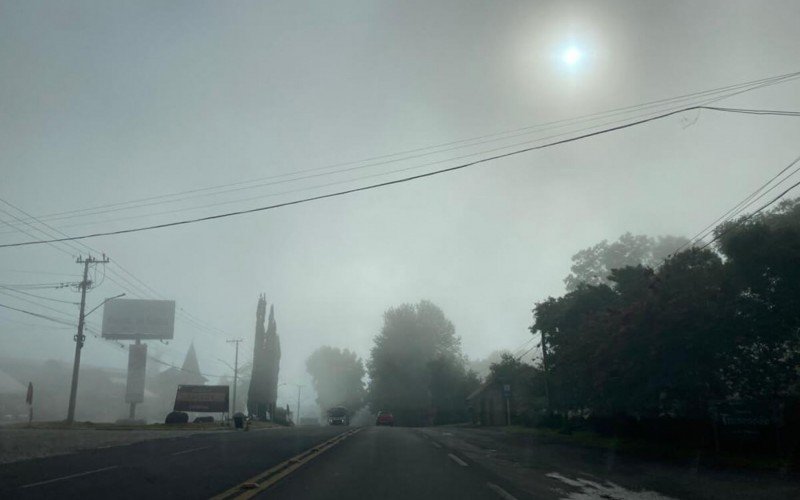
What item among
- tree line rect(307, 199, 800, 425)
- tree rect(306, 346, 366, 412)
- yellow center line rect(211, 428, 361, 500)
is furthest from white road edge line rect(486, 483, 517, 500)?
tree rect(306, 346, 366, 412)

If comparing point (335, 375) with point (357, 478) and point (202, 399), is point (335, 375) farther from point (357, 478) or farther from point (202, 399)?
point (357, 478)

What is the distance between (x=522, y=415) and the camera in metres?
44.6

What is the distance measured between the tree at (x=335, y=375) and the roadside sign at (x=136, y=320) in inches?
2005

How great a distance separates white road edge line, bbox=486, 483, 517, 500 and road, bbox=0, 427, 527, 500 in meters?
0.02

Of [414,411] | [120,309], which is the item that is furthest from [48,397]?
[414,411]

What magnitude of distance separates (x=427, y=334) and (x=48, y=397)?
5710 cm

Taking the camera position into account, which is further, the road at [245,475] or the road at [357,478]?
the road at [357,478]

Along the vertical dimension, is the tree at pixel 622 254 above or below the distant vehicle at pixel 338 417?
above

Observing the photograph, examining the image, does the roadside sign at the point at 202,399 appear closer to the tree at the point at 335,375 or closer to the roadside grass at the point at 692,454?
the roadside grass at the point at 692,454

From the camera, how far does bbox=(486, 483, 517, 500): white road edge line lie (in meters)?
9.38

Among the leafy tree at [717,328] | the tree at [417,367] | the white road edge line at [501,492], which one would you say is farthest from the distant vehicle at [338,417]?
the white road edge line at [501,492]

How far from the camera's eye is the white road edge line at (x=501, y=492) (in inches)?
369

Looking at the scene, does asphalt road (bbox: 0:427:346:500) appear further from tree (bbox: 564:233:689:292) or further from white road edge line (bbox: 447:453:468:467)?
tree (bbox: 564:233:689:292)

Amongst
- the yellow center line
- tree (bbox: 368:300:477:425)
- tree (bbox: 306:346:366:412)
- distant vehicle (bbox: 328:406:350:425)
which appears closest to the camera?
the yellow center line
